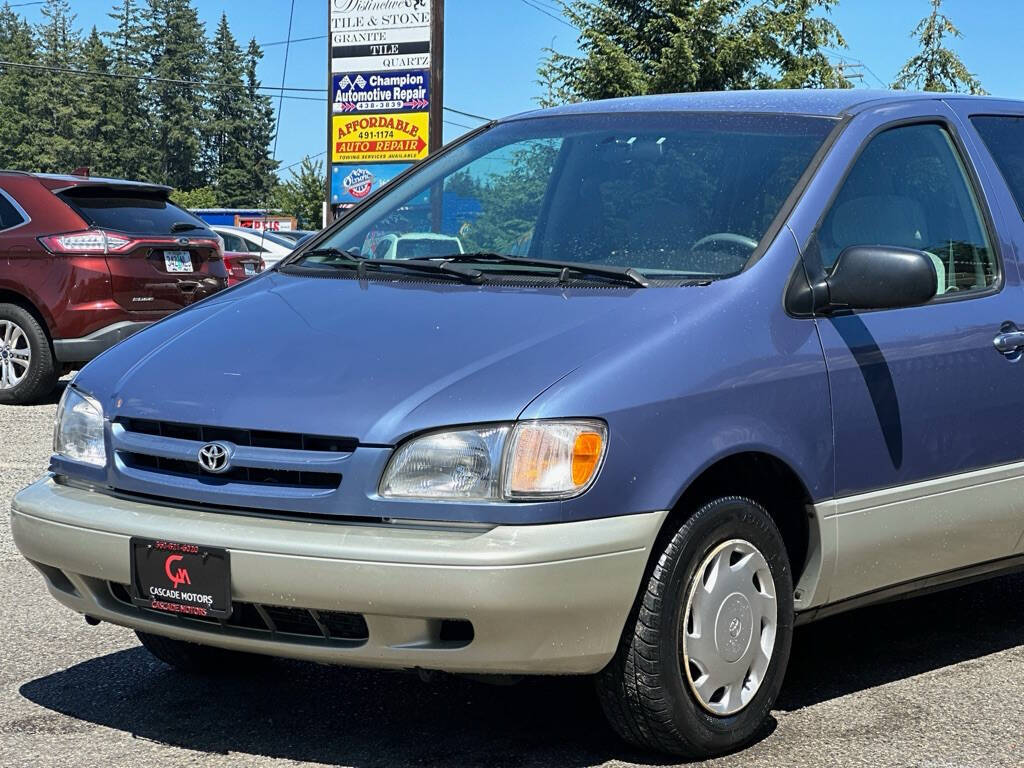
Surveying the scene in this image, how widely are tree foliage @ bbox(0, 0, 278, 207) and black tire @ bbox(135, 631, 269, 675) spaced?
355 ft

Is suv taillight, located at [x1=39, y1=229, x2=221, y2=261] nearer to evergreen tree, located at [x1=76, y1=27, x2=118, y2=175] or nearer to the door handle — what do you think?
the door handle

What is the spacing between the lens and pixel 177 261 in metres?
12.0

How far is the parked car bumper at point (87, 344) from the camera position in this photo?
11.6 meters

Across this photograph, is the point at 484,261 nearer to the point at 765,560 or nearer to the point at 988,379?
the point at 765,560

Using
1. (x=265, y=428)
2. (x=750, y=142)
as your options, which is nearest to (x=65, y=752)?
(x=265, y=428)

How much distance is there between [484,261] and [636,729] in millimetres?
1400

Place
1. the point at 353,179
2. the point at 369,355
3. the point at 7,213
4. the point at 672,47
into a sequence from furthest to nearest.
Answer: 1. the point at 672,47
2. the point at 353,179
3. the point at 7,213
4. the point at 369,355

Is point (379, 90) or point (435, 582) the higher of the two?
point (379, 90)

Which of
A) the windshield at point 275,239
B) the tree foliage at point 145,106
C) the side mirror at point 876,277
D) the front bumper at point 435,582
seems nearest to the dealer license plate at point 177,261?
the front bumper at point 435,582

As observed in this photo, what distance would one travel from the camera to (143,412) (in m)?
3.85

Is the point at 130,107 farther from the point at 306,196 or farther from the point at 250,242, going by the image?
the point at 250,242

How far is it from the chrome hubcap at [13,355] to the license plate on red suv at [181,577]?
8.41 m

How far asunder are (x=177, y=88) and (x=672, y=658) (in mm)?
120542

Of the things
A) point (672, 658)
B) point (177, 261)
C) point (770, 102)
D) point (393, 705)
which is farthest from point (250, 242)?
point (672, 658)
